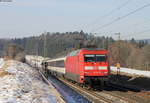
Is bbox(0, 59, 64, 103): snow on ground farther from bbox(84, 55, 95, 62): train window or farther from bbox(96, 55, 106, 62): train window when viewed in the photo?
bbox(96, 55, 106, 62): train window

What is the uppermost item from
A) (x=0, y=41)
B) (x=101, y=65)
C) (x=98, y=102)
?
(x=0, y=41)

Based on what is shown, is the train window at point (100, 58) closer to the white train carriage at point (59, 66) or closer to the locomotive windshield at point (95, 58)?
the locomotive windshield at point (95, 58)

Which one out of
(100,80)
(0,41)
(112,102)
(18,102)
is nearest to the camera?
(18,102)

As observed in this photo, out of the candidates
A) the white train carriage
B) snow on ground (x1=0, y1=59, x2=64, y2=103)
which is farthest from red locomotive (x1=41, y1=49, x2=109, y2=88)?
the white train carriage

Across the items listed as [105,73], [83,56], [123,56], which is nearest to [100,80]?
[105,73]

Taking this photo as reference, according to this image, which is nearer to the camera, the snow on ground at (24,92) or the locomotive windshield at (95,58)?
the snow on ground at (24,92)

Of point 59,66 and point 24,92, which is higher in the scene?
point 59,66

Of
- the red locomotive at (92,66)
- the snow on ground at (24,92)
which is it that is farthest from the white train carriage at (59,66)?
the snow on ground at (24,92)

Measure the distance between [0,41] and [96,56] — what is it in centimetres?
18036

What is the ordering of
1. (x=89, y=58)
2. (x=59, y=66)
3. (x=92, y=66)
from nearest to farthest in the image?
(x=92, y=66), (x=89, y=58), (x=59, y=66)

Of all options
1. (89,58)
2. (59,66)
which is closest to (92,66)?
(89,58)

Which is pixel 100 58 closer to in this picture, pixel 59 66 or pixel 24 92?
pixel 24 92

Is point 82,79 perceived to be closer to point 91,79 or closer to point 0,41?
point 91,79

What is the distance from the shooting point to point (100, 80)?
23984 millimetres
